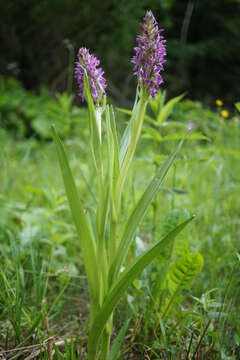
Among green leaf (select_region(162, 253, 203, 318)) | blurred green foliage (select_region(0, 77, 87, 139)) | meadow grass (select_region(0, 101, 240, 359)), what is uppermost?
green leaf (select_region(162, 253, 203, 318))

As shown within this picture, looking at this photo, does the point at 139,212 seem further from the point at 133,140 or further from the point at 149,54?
the point at 149,54

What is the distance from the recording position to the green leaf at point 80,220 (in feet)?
2.59

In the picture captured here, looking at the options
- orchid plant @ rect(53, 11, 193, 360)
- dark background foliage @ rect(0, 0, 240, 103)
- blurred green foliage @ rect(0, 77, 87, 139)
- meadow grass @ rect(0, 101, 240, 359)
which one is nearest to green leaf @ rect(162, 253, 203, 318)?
meadow grass @ rect(0, 101, 240, 359)

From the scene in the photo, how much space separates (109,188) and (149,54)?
323 millimetres

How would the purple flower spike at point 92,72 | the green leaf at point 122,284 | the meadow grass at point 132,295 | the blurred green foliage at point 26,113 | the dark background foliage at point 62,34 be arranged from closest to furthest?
1. the green leaf at point 122,284
2. the purple flower spike at point 92,72
3. the meadow grass at point 132,295
4. the blurred green foliage at point 26,113
5. the dark background foliage at point 62,34

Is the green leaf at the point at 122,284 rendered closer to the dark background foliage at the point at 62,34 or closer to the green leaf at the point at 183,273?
the green leaf at the point at 183,273

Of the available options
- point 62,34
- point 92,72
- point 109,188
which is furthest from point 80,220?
point 62,34

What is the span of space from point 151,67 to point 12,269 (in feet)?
2.88

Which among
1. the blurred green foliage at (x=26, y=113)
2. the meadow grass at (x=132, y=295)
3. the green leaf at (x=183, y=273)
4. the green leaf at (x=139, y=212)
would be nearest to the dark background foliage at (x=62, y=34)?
the blurred green foliage at (x=26, y=113)

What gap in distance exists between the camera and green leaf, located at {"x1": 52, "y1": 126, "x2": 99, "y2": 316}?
0.79 meters

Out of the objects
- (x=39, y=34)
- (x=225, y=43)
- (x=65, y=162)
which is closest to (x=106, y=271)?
(x=65, y=162)

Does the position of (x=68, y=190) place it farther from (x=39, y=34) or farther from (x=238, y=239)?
(x=39, y=34)

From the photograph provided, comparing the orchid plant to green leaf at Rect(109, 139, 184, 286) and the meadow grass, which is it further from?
the meadow grass

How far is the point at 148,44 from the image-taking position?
0.81m
